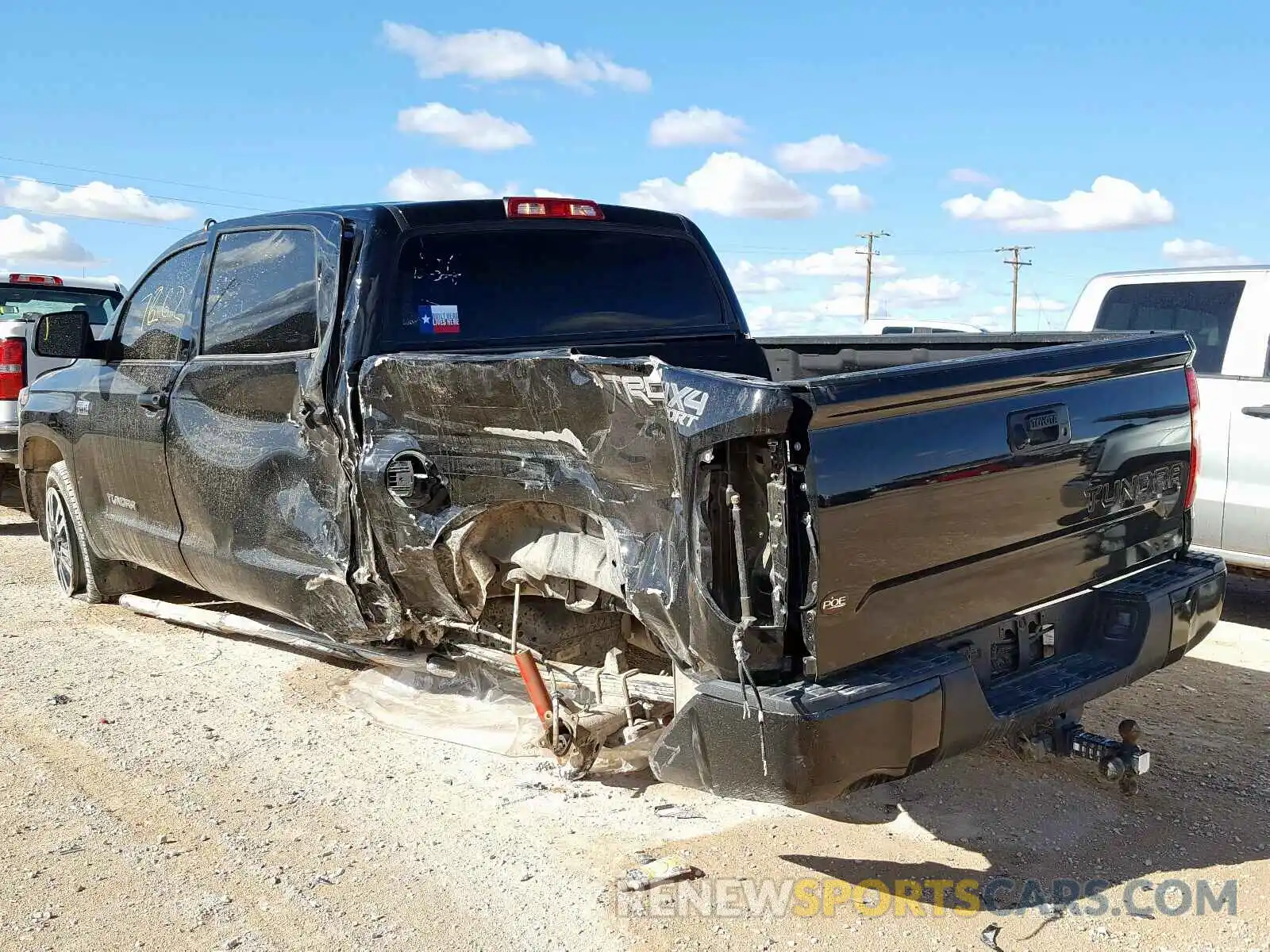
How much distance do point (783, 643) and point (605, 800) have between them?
4.35 feet

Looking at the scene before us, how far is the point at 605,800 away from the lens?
381 cm

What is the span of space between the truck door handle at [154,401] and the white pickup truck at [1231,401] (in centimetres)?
503

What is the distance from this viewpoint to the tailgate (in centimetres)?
271

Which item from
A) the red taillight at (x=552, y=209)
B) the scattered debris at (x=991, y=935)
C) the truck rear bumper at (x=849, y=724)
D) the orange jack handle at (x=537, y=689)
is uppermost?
the red taillight at (x=552, y=209)

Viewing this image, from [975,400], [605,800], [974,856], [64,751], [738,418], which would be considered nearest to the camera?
[738,418]

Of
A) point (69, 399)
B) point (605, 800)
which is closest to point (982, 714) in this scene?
point (605, 800)

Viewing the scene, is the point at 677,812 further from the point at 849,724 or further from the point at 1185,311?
the point at 1185,311

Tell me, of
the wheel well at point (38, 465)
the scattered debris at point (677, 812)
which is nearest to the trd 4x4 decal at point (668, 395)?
the scattered debris at point (677, 812)

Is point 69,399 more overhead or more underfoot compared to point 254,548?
more overhead

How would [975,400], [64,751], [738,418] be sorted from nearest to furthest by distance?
[738,418] → [975,400] → [64,751]

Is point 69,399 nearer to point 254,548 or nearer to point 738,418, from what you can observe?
point 254,548

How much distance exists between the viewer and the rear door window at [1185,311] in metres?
6.12

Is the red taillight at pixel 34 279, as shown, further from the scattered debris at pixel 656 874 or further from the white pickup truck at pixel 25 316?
the scattered debris at pixel 656 874

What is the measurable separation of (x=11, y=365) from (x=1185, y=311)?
26.4ft
